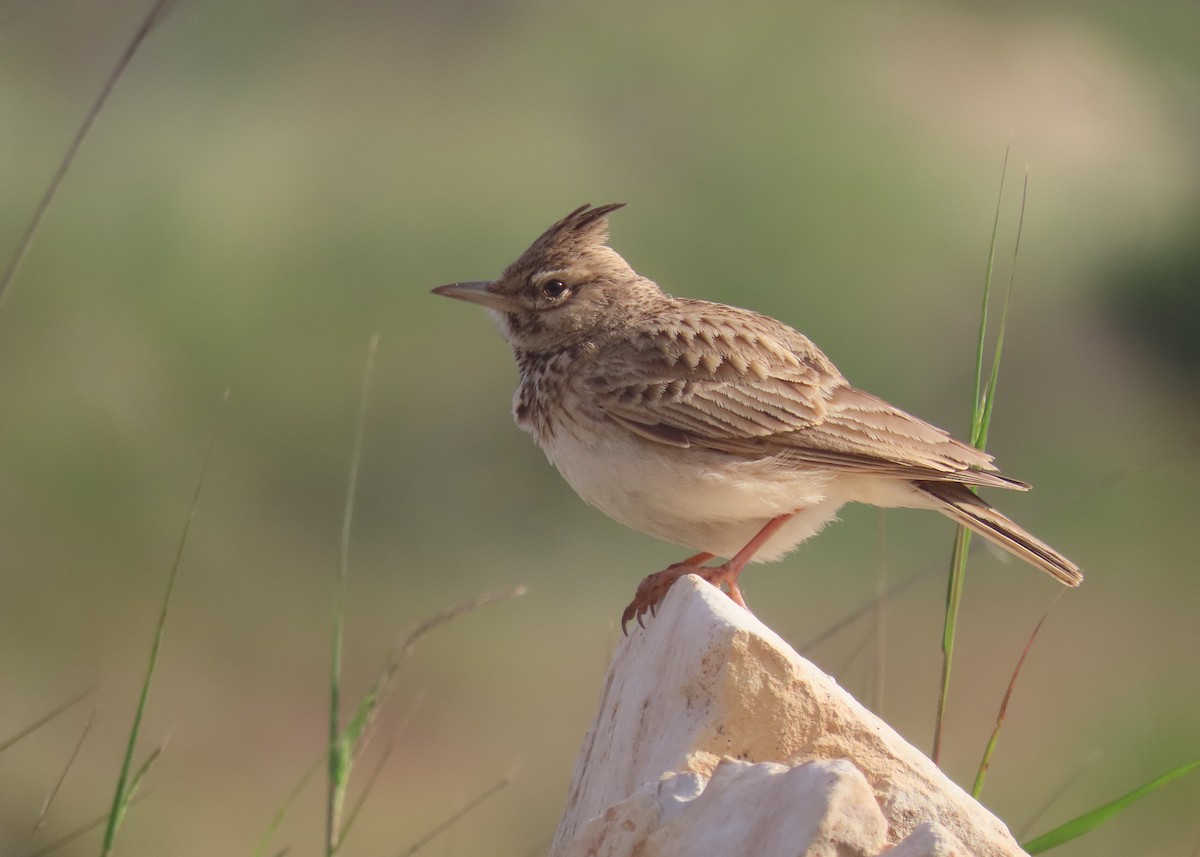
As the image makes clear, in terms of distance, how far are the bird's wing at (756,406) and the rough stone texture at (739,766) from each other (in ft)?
3.79

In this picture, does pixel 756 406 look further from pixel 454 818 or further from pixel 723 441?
pixel 454 818

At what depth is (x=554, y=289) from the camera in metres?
5.44

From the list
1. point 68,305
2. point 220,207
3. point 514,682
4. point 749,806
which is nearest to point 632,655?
point 749,806

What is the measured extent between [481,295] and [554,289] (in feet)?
0.88

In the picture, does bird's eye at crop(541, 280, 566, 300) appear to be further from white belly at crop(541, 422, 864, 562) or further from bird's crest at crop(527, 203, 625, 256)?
white belly at crop(541, 422, 864, 562)

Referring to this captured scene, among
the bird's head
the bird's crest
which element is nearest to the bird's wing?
the bird's head

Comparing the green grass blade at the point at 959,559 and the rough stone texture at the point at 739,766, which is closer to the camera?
the rough stone texture at the point at 739,766

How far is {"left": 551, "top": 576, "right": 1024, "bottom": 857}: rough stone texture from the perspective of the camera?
265cm

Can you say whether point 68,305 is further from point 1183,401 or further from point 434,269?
point 1183,401

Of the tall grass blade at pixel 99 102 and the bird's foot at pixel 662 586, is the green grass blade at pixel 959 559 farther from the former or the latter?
the tall grass blade at pixel 99 102

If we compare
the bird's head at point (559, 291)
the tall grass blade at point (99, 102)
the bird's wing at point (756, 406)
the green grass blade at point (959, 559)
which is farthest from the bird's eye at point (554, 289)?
the tall grass blade at point (99, 102)

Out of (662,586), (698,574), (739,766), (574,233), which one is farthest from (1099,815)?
(574,233)

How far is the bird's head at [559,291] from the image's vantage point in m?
5.39

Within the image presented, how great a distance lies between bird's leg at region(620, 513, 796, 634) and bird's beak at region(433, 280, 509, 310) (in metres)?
1.28
